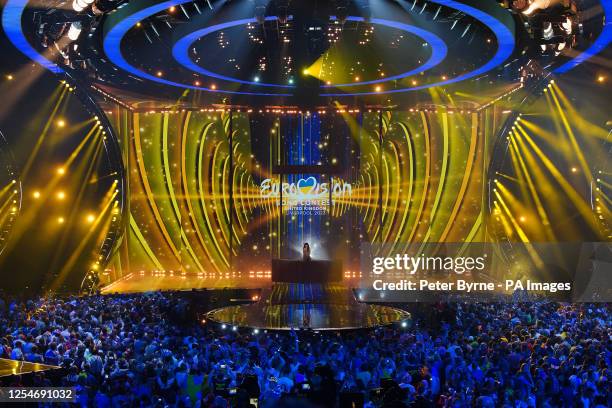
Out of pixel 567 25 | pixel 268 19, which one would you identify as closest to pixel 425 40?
pixel 567 25

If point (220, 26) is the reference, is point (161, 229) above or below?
below

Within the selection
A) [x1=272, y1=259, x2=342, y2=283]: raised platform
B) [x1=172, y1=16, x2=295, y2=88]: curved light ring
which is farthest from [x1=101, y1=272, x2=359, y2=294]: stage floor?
[x1=172, y1=16, x2=295, y2=88]: curved light ring

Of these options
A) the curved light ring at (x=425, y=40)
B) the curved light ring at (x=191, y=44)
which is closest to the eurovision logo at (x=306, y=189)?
the curved light ring at (x=191, y=44)

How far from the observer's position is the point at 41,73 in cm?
1367

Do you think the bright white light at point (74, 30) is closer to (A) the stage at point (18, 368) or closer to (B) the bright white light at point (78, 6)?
(B) the bright white light at point (78, 6)

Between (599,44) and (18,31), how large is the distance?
10209mm

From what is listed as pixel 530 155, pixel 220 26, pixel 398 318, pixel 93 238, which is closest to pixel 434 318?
pixel 398 318

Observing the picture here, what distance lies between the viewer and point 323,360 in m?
7.83

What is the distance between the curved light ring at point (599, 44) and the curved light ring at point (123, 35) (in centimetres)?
648

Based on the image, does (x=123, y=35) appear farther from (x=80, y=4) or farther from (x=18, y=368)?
(x=18, y=368)

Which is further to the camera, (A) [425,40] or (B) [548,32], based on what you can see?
(A) [425,40]

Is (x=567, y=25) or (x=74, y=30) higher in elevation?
(x=74, y=30)

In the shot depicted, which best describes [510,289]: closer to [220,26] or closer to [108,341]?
[220,26]

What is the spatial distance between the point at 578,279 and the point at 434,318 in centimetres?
587
